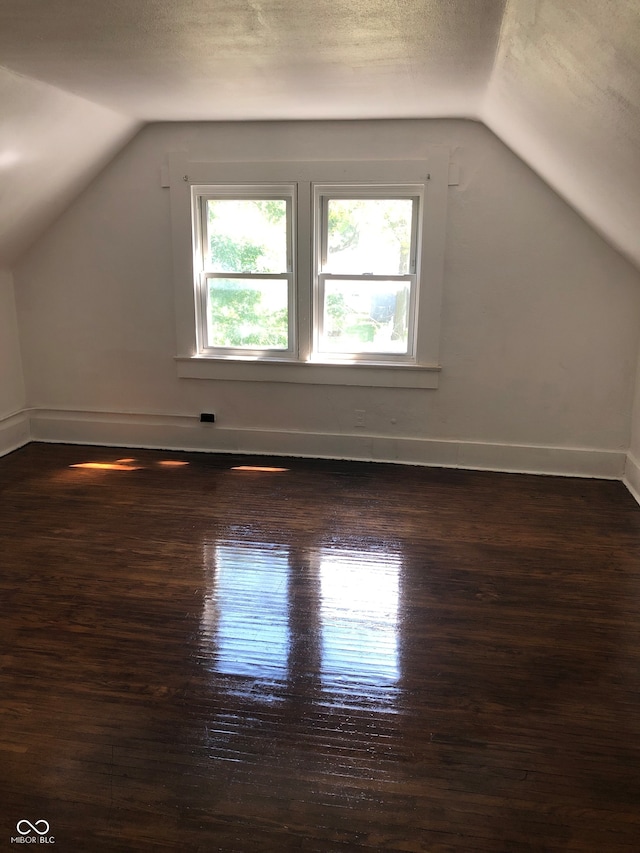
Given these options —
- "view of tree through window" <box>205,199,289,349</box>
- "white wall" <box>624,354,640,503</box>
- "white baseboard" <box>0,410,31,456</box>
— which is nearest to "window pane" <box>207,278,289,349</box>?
"view of tree through window" <box>205,199,289,349</box>

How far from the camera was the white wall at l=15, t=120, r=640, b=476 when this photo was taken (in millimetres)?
4109

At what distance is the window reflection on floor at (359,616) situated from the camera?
7.87 feet

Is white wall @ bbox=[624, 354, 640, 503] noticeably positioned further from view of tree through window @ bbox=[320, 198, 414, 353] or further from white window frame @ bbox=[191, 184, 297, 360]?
white window frame @ bbox=[191, 184, 297, 360]

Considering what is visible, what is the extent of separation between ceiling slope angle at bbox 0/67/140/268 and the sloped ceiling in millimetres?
11

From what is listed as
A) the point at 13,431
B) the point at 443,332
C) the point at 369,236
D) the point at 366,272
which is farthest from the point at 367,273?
the point at 13,431

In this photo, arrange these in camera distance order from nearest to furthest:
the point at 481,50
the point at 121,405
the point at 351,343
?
the point at 481,50
the point at 351,343
the point at 121,405

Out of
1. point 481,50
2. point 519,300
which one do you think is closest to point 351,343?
point 519,300

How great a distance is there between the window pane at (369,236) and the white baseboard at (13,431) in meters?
2.69

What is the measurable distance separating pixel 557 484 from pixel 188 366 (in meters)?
2.78

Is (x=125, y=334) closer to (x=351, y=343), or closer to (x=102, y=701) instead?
(x=351, y=343)

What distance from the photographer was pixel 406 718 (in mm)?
2139

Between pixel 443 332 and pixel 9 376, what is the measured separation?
10.9 ft

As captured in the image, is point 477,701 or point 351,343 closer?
point 477,701

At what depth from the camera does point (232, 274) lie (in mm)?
4555
